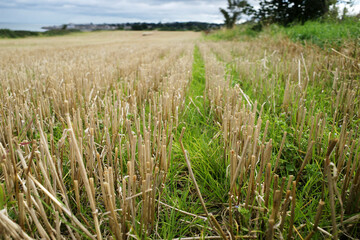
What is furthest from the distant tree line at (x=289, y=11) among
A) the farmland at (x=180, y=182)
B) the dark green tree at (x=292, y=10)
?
the farmland at (x=180, y=182)

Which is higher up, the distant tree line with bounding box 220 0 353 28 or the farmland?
the distant tree line with bounding box 220 0 353 28

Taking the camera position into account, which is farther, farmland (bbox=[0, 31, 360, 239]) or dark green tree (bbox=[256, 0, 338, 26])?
dark green tree (bbox=[256, 0, 338, 26])

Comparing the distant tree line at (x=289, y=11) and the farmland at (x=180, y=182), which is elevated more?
the distant tree line at (x=289, y=11)

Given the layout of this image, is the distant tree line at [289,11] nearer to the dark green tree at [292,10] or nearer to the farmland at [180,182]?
the dark green tree at [292,10]

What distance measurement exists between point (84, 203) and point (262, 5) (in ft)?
45.1

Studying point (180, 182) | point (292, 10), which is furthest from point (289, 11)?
point (180, 182)

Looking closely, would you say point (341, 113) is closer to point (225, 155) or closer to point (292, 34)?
point (225, 155)

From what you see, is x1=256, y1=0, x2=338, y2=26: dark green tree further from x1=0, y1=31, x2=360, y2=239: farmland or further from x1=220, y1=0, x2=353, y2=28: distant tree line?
x1=0, y1=31, x2=360, y2=239: farmland

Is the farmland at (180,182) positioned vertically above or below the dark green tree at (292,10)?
below

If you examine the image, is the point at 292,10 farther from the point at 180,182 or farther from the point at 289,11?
the point at 180,182

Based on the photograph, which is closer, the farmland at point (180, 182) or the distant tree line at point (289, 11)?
the farmland at point (180, 182)

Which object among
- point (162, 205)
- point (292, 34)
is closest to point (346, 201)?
point (162, 205)

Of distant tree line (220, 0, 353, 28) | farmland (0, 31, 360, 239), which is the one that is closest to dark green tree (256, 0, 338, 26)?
distant tree line (220, 0, 353, 28)

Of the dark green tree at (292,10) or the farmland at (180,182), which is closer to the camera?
the farmland at (180,182)
